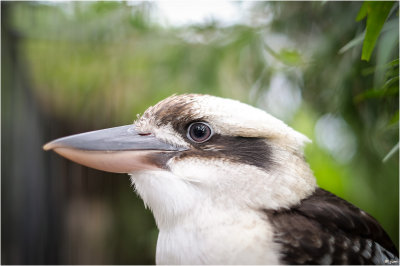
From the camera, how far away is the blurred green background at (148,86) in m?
2.06

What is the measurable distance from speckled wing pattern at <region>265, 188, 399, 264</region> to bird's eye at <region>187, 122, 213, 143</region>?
23 cm

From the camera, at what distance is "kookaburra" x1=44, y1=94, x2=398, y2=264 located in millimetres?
960

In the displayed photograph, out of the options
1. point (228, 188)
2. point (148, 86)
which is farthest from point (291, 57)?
point (228, 188)

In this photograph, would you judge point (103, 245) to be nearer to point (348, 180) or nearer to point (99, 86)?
point (99, 86)

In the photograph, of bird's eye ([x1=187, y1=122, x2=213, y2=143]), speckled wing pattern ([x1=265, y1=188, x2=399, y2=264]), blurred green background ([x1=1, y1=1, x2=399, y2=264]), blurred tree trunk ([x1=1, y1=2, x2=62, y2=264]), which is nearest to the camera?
speckled wing pattern ([x1=265, y1=188, x2=399, y2=264])

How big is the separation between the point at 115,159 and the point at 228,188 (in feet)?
0.88

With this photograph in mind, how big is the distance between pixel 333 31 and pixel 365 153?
2.11ft

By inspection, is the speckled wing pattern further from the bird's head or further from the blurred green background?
the blurred green background

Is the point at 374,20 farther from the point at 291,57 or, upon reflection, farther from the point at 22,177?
the point at 22,177

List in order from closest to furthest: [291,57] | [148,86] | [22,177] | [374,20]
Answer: [374,20]
[291,57]
[148,86]
[22,177]

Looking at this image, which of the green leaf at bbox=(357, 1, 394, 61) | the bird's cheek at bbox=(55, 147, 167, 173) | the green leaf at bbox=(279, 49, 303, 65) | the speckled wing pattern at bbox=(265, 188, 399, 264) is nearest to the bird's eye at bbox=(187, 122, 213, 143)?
the bird's cheek at bbox=(55, 147, 167, 173)

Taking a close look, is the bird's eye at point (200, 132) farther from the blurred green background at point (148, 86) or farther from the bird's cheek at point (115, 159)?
the blurred green background at point (148, 86)

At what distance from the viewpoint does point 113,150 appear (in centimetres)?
104

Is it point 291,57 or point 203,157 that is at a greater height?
point 291,57
